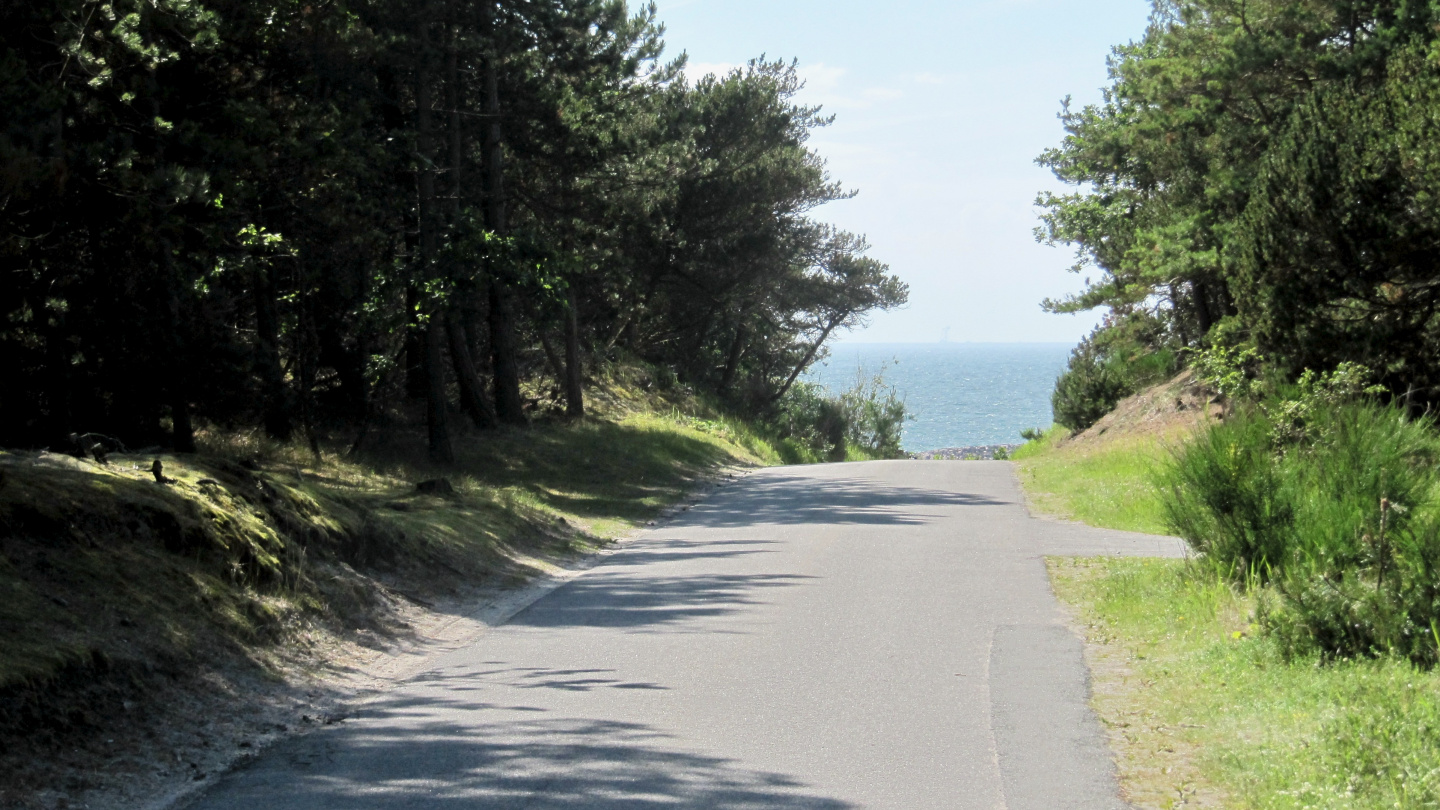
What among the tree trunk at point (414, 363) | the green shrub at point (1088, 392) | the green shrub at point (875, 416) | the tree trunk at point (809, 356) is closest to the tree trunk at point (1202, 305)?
the green shrub at point (1088, 392)

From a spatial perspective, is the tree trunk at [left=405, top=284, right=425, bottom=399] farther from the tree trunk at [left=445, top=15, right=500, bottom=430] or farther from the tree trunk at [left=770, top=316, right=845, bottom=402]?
the tree trunk at [left=770, top=316, right=845, bottom=402]

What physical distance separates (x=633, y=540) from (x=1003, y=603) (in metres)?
7.21

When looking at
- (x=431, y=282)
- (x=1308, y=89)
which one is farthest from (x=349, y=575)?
(x=1308, y=89)

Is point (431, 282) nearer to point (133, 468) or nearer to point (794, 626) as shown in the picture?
point (133, 468)

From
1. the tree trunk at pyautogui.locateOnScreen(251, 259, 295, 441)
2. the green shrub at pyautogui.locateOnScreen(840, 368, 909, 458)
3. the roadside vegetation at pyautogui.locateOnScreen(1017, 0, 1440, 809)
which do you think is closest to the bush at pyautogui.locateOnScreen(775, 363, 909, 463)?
the green shrub at pyautogui.locateOnScreen(840, 368, 909, 458)

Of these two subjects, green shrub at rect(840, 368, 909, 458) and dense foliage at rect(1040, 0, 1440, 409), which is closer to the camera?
dense foliage at rect(1040, 0, 1440, 409)

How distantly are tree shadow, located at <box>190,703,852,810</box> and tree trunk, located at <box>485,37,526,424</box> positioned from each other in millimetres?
15335

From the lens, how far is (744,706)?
309 inches

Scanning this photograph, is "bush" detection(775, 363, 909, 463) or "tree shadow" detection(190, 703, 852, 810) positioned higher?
"bush" detection(775, 363, 909, 463)

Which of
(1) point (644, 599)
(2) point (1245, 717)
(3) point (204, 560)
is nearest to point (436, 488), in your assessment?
(1) point (644, 599)

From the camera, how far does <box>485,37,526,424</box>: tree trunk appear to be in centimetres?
2523

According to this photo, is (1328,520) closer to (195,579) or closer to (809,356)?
(195,579)

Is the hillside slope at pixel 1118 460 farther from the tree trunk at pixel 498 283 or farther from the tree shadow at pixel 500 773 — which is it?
the tree trunk at pixel 498 283

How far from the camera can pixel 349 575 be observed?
11156mm
